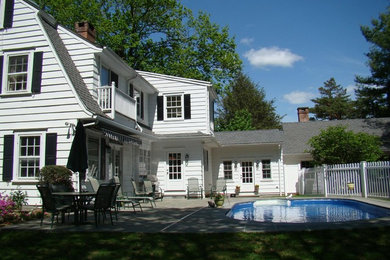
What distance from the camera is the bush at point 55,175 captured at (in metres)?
11.1

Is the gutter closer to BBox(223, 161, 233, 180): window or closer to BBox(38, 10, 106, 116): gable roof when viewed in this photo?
BBox(38, 10, 106, 116): gable roof

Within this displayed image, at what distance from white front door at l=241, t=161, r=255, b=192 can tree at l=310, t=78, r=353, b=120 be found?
3226 cm

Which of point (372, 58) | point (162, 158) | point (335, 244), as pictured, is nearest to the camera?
point (335, 244)

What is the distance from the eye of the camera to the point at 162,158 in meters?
19.6

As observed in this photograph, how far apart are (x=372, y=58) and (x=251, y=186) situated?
1771 cm

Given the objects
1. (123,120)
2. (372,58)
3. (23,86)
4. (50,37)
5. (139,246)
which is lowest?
(139,246)

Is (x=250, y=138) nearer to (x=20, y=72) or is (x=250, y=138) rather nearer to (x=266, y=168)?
(x=266, y=168)

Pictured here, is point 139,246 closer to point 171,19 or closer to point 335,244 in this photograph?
point 335,244

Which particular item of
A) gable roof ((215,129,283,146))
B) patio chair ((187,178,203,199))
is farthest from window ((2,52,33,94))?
gable roof ((215,129,283,146))

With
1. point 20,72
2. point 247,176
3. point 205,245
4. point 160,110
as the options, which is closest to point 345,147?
point 247,176

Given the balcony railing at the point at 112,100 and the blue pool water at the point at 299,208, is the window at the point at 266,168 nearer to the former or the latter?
the blue pool water at the point at 299,208

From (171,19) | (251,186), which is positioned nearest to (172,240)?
(251,186)

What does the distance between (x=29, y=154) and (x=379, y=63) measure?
29.7 meters

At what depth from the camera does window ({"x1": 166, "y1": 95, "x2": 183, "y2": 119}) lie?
20.3 meters
